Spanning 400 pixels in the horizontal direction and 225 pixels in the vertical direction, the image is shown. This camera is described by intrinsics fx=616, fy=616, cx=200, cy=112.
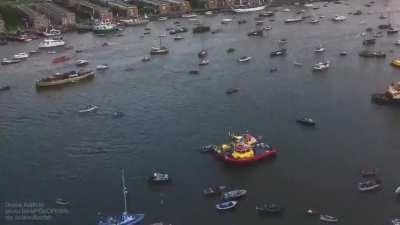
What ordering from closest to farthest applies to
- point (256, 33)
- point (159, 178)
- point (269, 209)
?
point (269, 209) < point (159, 178) < point (256, 33)

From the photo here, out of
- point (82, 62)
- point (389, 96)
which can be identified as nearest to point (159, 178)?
point (389, 96)

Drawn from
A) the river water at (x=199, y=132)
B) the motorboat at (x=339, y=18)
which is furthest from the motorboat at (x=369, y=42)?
the motorboat at (x=339, y=18)

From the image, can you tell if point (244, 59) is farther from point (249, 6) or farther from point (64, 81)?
point (249, 6)

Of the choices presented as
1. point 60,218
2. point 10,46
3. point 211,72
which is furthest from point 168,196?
point 10,46

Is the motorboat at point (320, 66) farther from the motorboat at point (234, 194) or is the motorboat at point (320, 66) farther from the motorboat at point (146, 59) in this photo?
the motorboat at point (234, 194)

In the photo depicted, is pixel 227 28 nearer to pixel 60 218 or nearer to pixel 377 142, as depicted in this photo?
pixel 377 142

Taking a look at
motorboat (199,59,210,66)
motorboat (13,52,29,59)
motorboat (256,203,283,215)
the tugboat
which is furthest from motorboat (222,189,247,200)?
motorboat (13,52,29,59)
